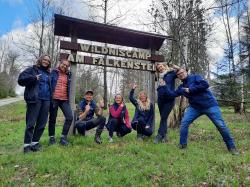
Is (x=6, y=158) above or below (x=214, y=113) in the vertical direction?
below

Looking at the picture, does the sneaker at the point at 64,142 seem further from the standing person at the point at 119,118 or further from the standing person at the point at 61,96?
the standing person at the point at 119,118

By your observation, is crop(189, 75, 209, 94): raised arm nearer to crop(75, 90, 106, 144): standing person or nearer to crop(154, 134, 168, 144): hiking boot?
crop(154, 134, 168, 144): hiking boot

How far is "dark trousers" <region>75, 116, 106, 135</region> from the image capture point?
317 inches

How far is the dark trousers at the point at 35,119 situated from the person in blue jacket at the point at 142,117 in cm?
261

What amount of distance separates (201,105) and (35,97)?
3.86 m

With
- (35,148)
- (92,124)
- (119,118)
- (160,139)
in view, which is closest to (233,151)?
(160,139)

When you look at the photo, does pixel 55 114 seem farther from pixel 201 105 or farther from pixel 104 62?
pixel 201 105

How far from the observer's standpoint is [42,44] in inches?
984

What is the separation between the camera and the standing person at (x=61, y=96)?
748 centimetres

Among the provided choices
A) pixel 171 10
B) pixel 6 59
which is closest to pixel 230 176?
pixel 171 10

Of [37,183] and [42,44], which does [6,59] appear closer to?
[42,44]

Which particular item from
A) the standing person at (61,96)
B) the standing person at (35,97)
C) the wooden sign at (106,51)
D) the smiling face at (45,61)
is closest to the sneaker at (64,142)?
the standing person at (61,96)

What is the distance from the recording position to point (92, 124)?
27.2ft

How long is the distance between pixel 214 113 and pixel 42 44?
20.7 metres
